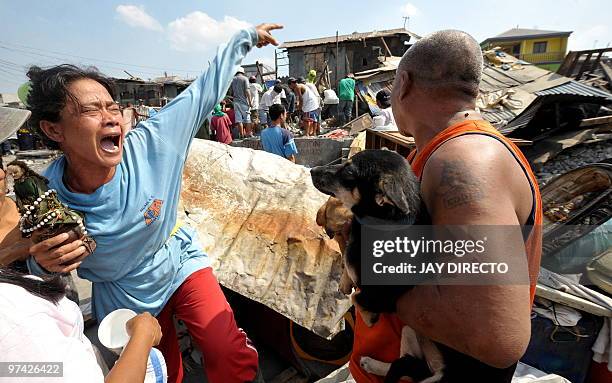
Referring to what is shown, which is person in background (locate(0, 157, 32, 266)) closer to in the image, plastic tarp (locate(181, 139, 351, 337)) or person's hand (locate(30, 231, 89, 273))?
person's hand (locate(30, 231, 89, 273))

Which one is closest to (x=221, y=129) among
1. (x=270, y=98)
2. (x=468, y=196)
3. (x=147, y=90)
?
(x=270, y=98)

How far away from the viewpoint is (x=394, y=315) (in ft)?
4.88

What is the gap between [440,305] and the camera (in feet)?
3.99

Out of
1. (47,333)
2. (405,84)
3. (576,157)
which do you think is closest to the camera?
(47,333)

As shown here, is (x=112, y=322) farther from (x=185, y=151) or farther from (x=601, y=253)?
(x=601, y=253)

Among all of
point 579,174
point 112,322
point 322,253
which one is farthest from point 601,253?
point 112,322

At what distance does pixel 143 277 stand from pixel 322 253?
131 cm

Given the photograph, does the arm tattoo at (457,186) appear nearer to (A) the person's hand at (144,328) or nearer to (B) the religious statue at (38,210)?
(A) the person's hand at (144,328)

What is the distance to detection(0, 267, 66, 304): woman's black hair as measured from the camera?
43.7 inches

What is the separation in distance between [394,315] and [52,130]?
2.05 metres

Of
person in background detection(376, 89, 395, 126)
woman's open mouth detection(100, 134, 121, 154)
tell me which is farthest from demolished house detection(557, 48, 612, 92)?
woman's open mouth detection(100, 134, 121, 154)

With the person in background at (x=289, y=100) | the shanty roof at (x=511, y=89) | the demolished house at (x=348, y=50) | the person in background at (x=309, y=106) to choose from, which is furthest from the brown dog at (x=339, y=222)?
the demolished house at (x=348, y=50)

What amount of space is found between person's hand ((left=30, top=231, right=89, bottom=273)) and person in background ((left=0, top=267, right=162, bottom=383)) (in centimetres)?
35

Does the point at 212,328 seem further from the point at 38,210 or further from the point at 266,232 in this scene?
the point at 38,210
